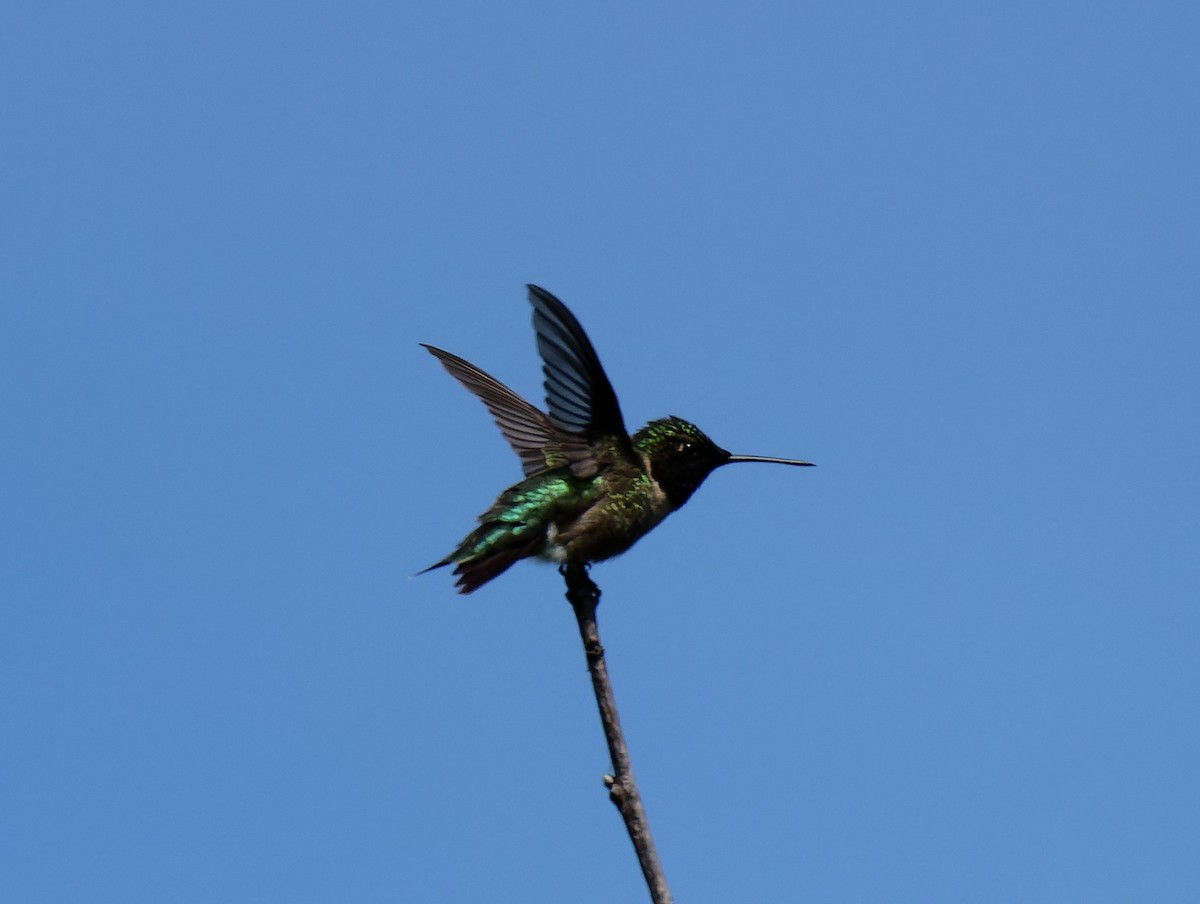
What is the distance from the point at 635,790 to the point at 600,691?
531 millimetres

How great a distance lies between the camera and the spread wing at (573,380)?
6.39m

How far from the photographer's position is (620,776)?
185 inches

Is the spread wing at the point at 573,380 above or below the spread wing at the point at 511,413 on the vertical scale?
below

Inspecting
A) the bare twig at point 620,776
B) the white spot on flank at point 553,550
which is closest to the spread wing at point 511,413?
the white spot on flank at point 553,550

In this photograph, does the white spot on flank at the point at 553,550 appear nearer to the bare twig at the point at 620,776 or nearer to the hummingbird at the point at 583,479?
the hummingbird at the point at 583,479

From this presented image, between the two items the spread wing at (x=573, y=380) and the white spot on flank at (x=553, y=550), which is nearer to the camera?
the spread wing at (x=573, y=380)

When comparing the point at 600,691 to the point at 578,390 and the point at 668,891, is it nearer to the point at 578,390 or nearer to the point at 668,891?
the point at 668,891

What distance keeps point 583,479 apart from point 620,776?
2886 mm

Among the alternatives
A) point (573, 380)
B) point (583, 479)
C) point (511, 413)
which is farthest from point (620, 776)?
point (511, 413)

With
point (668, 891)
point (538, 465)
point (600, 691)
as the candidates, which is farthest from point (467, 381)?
point (668, 891)

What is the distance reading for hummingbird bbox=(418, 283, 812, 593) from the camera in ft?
22.2

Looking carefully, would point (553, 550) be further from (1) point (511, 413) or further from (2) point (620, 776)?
(2) point (620, 776)

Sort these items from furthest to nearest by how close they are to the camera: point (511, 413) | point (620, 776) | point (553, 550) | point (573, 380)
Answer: point (511, 413)
point (553, 550)
point (573, 380)
point (620, 776)

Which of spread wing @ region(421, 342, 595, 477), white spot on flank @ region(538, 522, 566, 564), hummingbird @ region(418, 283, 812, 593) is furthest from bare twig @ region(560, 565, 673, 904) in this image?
spread wing @ region(421, 342, 595, 477)
